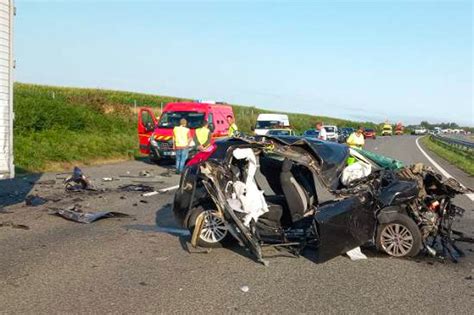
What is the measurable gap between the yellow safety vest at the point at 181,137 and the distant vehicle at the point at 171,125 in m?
2.34

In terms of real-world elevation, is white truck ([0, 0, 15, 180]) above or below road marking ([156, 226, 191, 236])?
above

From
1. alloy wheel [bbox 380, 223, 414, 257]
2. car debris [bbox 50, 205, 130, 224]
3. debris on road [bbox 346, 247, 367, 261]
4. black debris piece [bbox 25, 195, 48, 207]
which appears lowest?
black debris piece [bbox 25, 195, 48, 207]

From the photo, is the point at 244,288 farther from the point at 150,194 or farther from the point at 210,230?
the point at 150,194

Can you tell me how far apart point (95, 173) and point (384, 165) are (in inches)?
428

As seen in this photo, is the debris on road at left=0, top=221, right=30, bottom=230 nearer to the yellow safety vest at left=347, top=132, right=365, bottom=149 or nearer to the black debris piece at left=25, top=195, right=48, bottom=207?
the black debris piece at left=25, top=195, right=48, bottom=207

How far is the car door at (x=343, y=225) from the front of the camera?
6.33 meters

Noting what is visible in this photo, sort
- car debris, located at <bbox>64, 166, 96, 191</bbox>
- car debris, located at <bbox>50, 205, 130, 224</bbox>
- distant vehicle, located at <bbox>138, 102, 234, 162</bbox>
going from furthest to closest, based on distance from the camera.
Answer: distant vehicle, located at <bbox>138, 102, 234, 162</bbox> < car debris, located at <bbox>64, 166, 96, 191</bbox> < car debris, located at <bbox>50, 205, 130, 224</bbox>

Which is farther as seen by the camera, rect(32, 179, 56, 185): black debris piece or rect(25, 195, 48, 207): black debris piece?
rect(32, 179, 56, 185): black debris piece

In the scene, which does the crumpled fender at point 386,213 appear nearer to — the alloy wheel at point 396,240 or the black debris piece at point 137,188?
the alloy wheel at point 396,240

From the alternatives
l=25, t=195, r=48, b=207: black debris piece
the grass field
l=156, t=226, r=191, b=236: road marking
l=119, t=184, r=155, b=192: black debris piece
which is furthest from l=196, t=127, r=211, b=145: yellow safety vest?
l=156, t=226, r=191, b=236: road marking

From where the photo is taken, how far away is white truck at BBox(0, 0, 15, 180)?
846 cm

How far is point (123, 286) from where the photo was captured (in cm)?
549

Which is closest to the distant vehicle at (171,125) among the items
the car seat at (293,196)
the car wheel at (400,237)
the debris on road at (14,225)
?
the debris on road at (14,225)

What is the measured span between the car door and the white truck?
15.9ft
